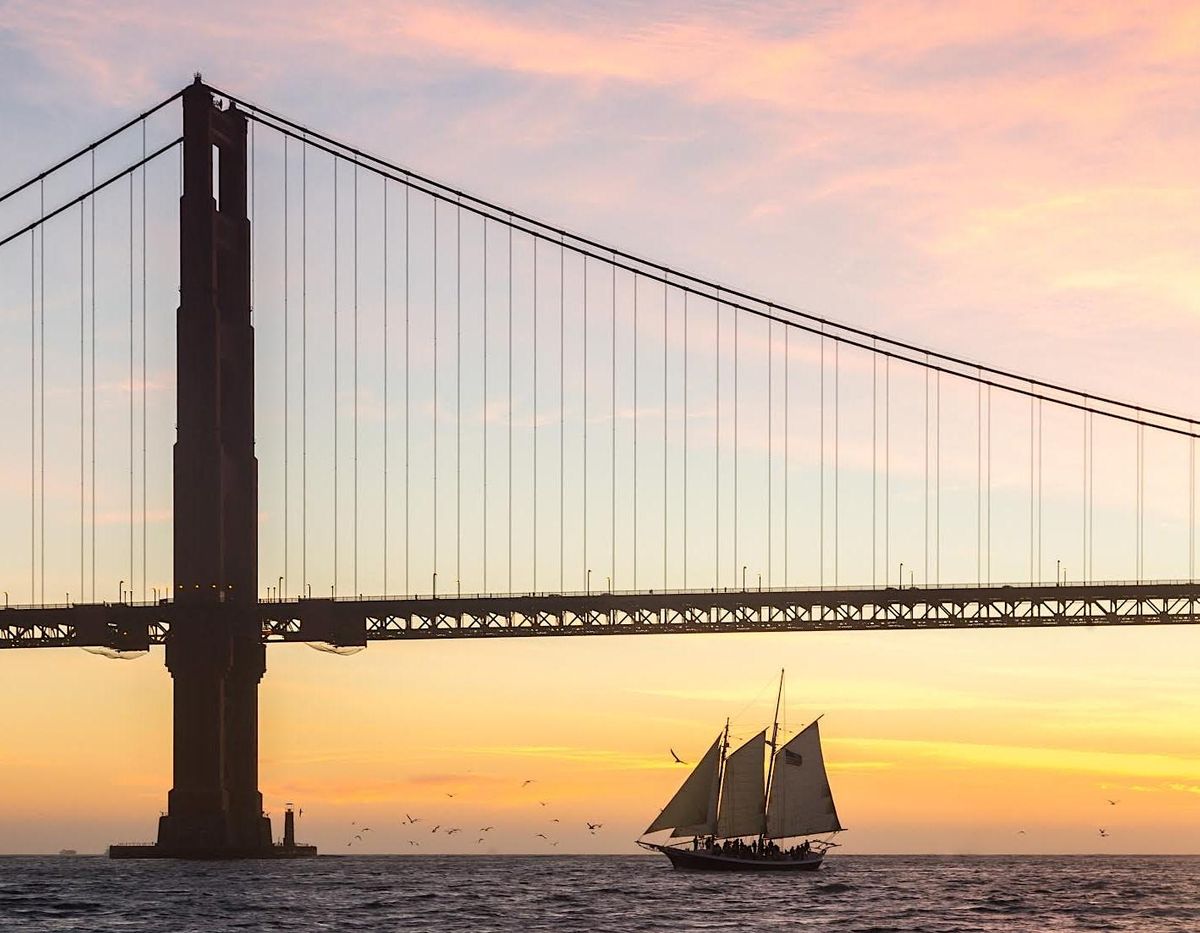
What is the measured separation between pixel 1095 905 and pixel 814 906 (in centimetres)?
1888

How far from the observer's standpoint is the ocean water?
9294cm

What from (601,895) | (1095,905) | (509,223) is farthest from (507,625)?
(1095,905)

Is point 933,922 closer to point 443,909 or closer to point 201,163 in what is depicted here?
point 443,909

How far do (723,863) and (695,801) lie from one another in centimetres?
630

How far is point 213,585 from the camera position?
12125 cm

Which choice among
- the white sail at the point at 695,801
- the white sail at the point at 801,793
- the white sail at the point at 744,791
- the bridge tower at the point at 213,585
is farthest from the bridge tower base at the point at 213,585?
the white sail at the point at 801,793

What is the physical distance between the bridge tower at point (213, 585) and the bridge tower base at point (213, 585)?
2.1 inches

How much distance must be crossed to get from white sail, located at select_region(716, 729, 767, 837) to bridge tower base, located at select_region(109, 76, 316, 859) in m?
28.6

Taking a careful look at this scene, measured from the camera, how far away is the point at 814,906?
109 meters

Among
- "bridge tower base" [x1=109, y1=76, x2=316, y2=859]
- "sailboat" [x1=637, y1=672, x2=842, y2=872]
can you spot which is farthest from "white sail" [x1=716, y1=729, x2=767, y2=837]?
"bridge tower base" [x1=109, y1=76, x2=316, y2=859]

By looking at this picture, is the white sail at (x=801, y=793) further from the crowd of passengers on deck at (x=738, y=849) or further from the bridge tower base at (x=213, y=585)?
the bridge tower base at (x=213, y=585)

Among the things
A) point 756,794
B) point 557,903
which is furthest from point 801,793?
point 557,903

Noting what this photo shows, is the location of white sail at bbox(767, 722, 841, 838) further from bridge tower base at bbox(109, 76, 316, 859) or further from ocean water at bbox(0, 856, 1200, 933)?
bridge tower base at bbox(109, 76, 316, 859)

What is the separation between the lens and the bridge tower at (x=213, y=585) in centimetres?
11969
